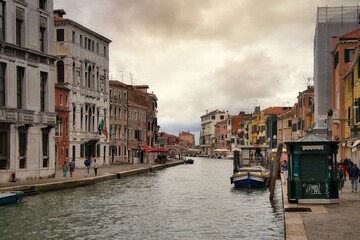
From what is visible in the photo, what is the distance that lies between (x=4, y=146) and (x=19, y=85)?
13.6 ft

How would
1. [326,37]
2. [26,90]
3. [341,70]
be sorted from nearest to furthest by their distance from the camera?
[26,90]
[341,70]
[326,37]

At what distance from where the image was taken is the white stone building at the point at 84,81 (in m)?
62.9

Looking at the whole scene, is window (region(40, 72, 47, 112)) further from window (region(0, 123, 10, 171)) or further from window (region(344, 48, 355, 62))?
window (region(344, 48, 355, 62))

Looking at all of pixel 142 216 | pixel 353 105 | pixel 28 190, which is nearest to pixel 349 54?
pixel 353 105

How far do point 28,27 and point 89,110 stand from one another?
29936 mm

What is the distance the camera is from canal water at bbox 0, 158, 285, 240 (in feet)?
65.8

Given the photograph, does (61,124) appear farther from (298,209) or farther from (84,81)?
(298,209)

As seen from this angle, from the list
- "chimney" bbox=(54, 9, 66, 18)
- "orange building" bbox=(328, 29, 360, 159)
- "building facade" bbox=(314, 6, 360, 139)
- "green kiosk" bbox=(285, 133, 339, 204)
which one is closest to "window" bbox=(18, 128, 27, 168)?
"green kiosk" bbox=(285, 133, 339, 204)

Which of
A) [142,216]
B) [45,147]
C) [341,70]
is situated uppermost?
[341,70]

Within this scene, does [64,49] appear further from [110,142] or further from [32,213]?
[32,213]

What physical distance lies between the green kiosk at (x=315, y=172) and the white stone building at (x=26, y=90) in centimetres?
1932

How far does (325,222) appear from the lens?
17.5 metres

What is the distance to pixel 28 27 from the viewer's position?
3881 cm

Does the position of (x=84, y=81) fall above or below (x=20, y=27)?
below
